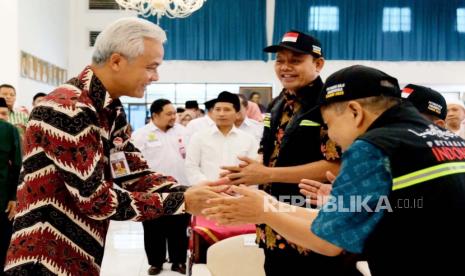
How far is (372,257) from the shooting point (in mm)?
1251

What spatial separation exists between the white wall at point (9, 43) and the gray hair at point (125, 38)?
9477 millimetres

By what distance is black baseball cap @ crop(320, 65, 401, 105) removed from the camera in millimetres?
1297

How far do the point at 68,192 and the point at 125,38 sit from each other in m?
0.51

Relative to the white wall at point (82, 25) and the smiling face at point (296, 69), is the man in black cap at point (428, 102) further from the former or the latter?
the white wall at point (82, 25)

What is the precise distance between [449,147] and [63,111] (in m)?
1.06

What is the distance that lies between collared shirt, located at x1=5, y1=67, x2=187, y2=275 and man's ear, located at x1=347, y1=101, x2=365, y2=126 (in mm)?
736

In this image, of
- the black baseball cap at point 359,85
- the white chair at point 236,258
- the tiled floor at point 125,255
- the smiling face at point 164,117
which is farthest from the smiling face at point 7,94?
the black baseball cap at point 359,85

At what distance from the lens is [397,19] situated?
51.5 feet

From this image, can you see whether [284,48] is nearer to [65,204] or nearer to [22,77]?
[65,204]

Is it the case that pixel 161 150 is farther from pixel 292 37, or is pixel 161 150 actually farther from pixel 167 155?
pixel 292 37

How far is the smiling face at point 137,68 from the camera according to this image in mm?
1723

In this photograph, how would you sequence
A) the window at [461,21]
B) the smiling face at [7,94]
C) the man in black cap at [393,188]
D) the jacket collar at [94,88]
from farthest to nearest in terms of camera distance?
the window at [461,21]
the smiling face at [7,94]
the jacket collar at [94,88]
the man in black cap at [393,188]

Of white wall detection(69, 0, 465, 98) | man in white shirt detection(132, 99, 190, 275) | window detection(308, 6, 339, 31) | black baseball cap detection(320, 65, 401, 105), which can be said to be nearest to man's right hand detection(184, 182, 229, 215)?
black baseball cap detection(320, 65, 401, 105)

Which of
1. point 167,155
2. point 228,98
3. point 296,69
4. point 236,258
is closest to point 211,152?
point 228,98
